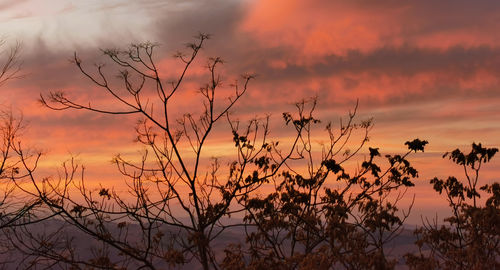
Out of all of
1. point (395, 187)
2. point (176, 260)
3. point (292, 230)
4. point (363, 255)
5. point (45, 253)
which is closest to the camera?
point (363, 255)

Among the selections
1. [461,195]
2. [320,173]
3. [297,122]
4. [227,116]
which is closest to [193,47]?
[227,116]

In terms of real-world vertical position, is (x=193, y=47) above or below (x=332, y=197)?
above

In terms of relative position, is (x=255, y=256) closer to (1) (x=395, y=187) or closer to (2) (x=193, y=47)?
(1) (x=395, y=187)

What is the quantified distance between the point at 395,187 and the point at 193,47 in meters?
8.10

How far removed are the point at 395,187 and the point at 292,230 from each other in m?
3.93

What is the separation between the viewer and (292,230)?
741 inches

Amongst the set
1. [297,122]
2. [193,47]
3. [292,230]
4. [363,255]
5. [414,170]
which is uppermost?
[193,47]

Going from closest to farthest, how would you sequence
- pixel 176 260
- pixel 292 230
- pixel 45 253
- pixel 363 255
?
pixel 363 255
pixel 176 260
pixel 45 253
pixel 292 230

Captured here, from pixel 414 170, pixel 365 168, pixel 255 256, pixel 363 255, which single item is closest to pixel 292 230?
pixel 255 256

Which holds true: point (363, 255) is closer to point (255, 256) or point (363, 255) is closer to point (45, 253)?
point (255, 256)

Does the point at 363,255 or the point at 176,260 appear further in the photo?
the point at 176,260

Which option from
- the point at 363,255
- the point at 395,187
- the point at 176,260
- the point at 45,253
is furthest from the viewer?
the point at 395,187

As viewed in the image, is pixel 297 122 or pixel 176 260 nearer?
pixel 176 260

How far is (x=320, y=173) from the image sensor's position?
782 inches
